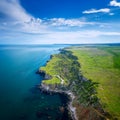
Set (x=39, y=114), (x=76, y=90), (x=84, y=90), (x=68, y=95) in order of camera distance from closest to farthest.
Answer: (x=39, y=114), (x=84, y=90), (x=68, y=95), (x=76, y=90)

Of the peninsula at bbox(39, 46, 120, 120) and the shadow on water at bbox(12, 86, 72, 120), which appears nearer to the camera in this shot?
the peninsula at bbox(39, 46, 120, 120)

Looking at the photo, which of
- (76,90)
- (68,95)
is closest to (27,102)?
(68,95)

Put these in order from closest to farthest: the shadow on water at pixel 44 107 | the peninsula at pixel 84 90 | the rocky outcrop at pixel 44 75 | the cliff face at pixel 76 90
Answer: the peninsula at pixel 84 90 → the shadow on water at pixel 44 107 → the cliff face at pixel 76 90 → the rocky outcrop at pixel 44 75

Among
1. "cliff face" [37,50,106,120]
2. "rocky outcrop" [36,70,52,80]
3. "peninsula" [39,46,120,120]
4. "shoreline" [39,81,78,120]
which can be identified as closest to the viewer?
"peninsula" [39,46,120,120]

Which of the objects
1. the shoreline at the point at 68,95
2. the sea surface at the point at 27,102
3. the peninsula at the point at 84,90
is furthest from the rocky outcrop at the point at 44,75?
the shoreline at the point at 68,95

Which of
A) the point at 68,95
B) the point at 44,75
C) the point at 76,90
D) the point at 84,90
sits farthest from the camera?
the point at 44,75

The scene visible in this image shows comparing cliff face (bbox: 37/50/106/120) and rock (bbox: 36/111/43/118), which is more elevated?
cliff face (bbox: 37/50/106/120)

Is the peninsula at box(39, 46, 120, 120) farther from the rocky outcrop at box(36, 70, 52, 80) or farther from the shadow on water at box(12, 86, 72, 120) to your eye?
the shadow on water at box(12, 86, 72, 120)

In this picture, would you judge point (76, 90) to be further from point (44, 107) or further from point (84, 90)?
point (44, 107)

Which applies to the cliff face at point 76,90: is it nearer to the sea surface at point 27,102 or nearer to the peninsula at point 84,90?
the peninsula at point 84,90

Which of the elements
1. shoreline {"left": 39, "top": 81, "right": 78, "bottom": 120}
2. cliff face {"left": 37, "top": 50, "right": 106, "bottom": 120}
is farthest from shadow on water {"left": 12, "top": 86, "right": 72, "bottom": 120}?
cliff face {"left": 37, "top": 50, "right": 106, "bottom": 120}

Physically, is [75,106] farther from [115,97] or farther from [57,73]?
[57,73]
